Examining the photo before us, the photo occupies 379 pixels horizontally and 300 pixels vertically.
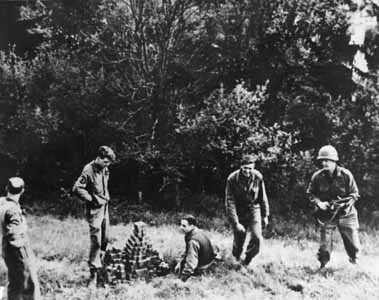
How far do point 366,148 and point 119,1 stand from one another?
6.34 meters

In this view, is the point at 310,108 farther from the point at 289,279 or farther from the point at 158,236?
the point at 289,279

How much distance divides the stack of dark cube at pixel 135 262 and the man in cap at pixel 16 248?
1280 mm

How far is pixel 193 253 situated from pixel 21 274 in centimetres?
225

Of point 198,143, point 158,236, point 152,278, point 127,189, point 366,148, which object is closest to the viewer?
point 152,278

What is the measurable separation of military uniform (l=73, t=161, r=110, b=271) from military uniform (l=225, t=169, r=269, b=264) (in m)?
1.83

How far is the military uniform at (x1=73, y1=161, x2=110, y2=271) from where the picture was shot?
609cm

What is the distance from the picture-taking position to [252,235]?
6797 mm

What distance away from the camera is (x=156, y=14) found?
34.5ft

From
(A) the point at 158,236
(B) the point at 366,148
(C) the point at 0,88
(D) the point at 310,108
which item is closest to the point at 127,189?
(A) the point at 158,236

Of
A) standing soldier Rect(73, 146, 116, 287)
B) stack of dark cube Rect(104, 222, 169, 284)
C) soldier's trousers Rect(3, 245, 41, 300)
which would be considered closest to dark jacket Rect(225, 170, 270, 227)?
stack of dark cube Rect(104, 222, 169, 284)

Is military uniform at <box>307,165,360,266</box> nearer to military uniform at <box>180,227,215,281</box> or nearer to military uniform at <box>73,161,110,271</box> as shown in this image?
military uniform at <box>180,227,215,281</box>

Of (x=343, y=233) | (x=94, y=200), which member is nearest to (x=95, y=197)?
(x=94, y=200)

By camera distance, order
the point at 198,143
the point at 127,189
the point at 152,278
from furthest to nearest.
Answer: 1. the point at 127,189
2. the point at 198,143
3. the point at 152,278

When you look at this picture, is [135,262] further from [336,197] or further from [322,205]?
[336,197]
